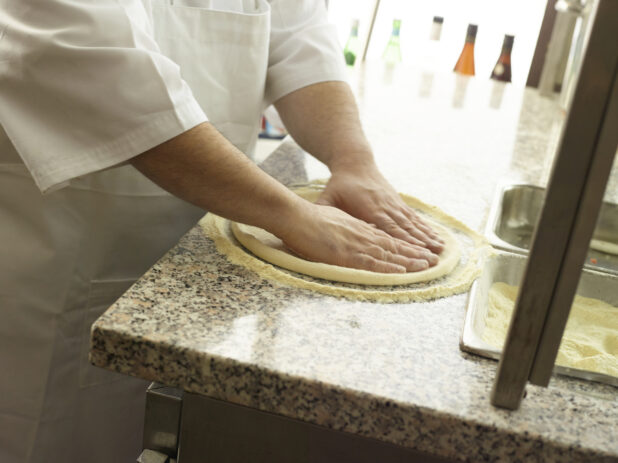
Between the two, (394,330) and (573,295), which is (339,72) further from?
(573,295)

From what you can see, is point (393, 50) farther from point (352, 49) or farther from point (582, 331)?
point (582, 331)

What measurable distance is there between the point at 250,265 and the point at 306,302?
0.11 m

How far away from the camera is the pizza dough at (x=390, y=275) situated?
71 cm

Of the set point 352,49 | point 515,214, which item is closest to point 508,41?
point 352,49

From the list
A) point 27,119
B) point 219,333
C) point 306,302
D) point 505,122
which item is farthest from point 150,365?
point 505,122

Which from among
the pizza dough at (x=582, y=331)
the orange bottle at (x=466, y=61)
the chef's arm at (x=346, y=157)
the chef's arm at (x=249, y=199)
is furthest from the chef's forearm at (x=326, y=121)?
the orange bottle at (x=466, y=61)

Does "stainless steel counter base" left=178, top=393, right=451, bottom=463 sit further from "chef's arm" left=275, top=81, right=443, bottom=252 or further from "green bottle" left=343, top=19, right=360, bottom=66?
"green bottle" left=343, top=19, right=360, bottom=66

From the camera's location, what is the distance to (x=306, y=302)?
678 millimetres

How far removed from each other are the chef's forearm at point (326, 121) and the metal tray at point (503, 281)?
0.95 feet

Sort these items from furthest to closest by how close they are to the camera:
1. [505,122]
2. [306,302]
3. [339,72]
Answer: [505,122] → [339,72] → [306,302]

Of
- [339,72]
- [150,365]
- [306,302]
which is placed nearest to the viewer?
[150,365]

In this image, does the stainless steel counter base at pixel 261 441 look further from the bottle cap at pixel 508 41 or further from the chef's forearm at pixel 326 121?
the bottle cap at pixel 508 41

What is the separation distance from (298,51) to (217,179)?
0.46m

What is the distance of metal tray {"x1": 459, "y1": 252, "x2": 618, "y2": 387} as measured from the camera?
61 cm
